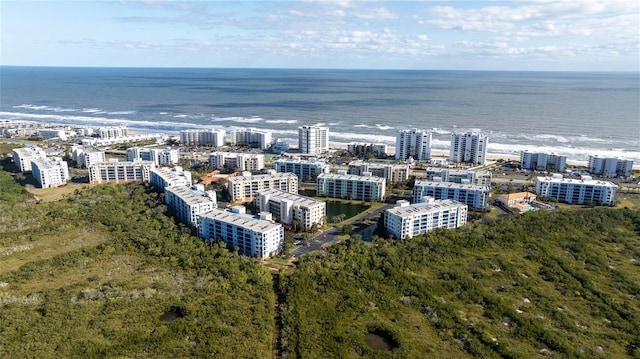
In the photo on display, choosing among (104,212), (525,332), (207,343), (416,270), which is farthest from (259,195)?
(525,332)

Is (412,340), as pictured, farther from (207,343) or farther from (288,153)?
(288,153)

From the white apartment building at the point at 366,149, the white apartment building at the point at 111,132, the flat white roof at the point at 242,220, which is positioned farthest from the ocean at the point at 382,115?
the flat white roof at the point at 242,220

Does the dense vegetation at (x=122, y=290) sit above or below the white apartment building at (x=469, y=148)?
below

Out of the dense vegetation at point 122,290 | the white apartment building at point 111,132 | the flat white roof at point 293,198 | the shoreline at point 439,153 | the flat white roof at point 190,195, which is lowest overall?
the dense vegetation at point 122,290

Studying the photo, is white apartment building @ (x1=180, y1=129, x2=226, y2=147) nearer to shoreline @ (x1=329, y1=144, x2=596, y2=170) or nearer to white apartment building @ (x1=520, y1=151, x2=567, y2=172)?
shoreline @ (x1=329, y1=144, x2=596, y2=170)

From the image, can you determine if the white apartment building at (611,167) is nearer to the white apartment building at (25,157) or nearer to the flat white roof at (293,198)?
the flat white roof at (293,198)

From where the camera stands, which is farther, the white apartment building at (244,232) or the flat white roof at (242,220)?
the flat white roof at (242,220)
